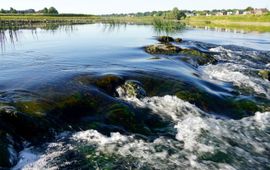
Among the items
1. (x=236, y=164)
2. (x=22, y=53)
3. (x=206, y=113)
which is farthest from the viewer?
(x=22, y=53)

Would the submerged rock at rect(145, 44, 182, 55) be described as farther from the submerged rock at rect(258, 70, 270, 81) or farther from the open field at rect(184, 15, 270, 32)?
the open field at rect(184, 15, 270, 32)

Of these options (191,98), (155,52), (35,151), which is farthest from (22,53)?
(35,151)

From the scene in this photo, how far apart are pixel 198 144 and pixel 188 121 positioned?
2.20 m

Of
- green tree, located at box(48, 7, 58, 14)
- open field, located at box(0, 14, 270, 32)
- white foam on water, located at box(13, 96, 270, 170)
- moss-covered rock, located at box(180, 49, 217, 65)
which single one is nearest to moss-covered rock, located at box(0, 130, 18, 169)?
white foam on water, located at box(13, 96, 270, 170)

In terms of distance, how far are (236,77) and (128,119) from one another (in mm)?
10933

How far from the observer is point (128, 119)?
43.1 feet

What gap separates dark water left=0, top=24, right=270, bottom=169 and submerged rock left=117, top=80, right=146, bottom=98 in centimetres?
11

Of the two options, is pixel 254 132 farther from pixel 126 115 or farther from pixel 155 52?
pixel 155 52

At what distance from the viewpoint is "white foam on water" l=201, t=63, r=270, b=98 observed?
19.4m

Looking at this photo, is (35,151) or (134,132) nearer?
(35,151)

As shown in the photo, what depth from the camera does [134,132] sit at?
1251 centimetres

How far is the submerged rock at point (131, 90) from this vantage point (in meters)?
→ 15.6

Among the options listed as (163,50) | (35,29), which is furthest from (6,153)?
(35,29)

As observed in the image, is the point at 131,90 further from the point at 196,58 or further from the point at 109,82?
the point at 196,58
